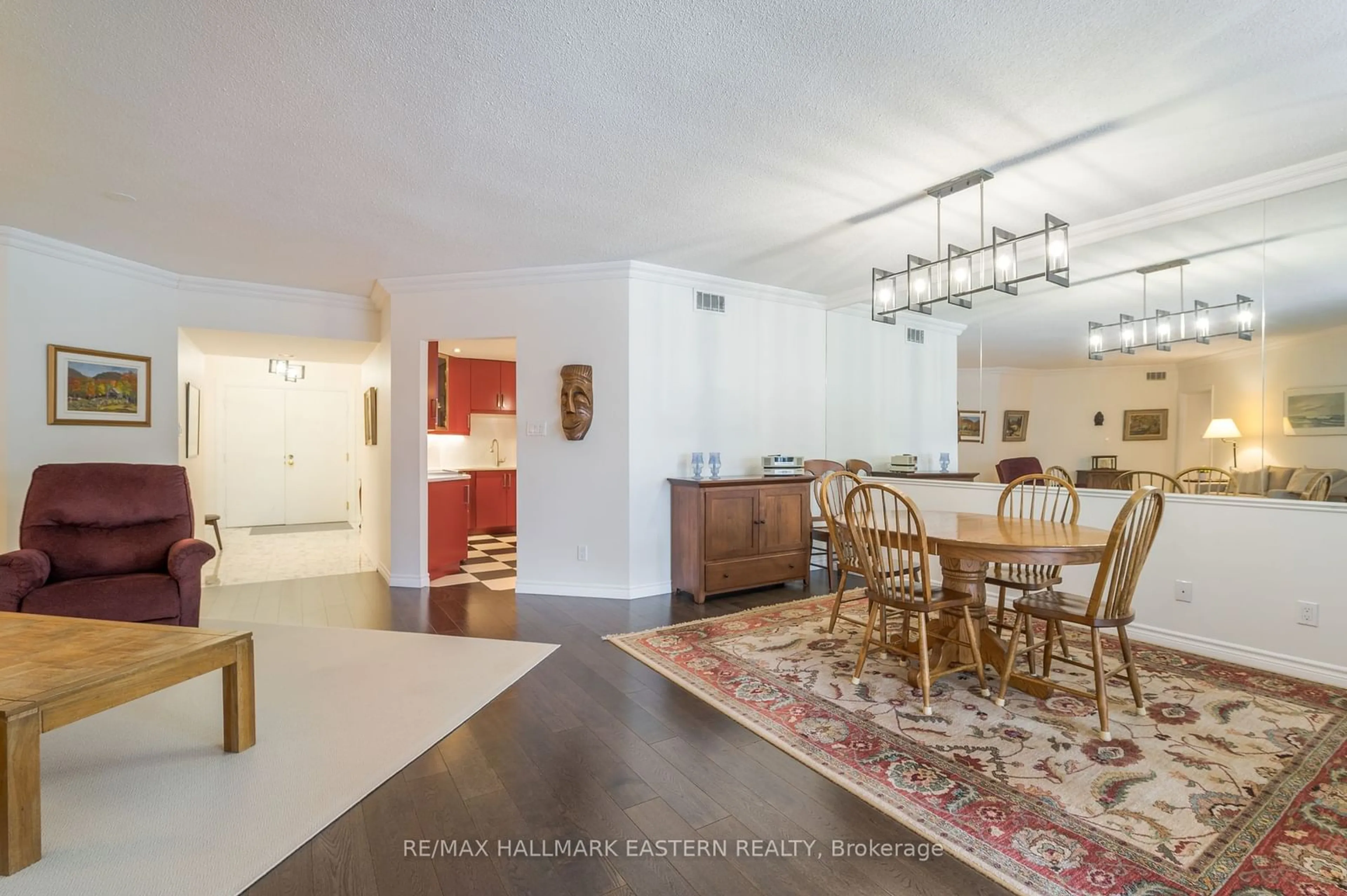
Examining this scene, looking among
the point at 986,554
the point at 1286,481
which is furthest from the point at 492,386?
the point at 1286,481

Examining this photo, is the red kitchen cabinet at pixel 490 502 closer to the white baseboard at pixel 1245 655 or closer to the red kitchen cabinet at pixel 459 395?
the red kitchen cabinet at pixel 459 395

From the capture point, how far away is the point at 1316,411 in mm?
2955

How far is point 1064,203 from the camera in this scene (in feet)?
11.2

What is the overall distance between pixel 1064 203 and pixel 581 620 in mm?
3721

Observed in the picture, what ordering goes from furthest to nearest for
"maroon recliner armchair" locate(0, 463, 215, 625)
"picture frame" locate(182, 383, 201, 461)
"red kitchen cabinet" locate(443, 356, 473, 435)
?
1. "red kitchen cabinet" locate(443, 356, 473, 435)
2. "picture frame" locate(182, 383, 201, 461)
3. "maroon recliner armchair" locate(0, 463, 215, 625)

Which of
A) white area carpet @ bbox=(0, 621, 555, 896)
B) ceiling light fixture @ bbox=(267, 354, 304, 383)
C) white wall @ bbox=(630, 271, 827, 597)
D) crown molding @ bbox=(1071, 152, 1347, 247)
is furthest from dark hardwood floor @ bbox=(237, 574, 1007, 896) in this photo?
ceiling light fixture @ bbox=(267, 354, 304, 383)

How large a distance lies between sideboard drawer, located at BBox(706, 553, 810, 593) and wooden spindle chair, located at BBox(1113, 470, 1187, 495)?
6.95 ft

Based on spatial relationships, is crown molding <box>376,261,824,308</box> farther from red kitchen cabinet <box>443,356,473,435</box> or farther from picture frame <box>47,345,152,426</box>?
red kitchen cabinet <box>443,356,473,435</box>

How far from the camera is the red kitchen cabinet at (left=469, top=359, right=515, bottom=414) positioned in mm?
7609

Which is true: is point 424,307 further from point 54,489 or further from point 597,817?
point 597,817

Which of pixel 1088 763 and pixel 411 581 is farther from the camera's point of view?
pixel 411 581

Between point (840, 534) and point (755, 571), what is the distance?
1.59 meters

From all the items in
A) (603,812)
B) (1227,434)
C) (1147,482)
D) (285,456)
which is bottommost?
(603,812)

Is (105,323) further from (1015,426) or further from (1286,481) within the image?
(1286,481)
